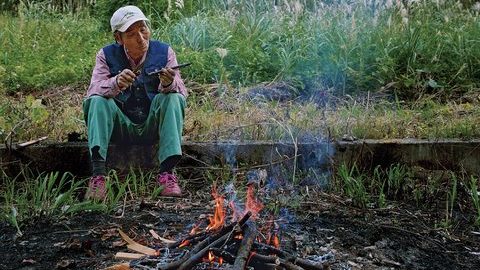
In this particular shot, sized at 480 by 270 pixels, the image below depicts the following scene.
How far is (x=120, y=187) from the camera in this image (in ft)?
13.2

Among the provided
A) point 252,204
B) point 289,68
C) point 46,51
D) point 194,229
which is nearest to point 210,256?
point 194,229

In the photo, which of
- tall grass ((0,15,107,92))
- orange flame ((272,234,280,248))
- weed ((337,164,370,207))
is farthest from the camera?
tall grass ((0,15,107,92))

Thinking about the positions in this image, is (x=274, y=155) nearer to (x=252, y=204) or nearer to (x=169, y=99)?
(x=169, y=99)

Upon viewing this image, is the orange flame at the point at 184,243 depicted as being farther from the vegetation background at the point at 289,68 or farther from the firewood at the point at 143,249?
the vegetation background at the point at 289,68

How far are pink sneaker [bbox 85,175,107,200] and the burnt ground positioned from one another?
164 mm

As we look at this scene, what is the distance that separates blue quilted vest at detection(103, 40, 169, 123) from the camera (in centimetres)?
425

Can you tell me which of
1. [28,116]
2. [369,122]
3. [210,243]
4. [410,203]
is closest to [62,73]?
[28,116]

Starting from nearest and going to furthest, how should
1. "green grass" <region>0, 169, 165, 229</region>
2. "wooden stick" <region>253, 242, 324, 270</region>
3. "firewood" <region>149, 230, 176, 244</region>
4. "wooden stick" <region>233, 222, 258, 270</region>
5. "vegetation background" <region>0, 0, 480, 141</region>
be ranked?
"wooden stick" <region>233, 222, 258, 270</region>
"wooden stick" <region>253, 242, 324, 270</region>
"firewood" <region>149, 230, 176, 244</region>
"green grass" <region>0, 169, 165, 229</region>
"vegetation background" <region>0, 0, 480, 141</region>

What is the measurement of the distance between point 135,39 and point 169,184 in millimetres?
921

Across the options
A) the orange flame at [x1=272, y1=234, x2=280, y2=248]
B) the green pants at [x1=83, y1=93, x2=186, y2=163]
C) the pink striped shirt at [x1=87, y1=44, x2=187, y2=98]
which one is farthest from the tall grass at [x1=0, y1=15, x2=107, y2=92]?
the orange flame at [x1=272, y1=234, x2=280, y2=248]

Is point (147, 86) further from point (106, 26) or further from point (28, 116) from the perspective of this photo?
point (106, 26)

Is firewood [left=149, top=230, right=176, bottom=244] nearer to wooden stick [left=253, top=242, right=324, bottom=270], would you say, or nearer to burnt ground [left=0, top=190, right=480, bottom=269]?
burnt ground [left=0, top=190, right=480, bottom=269]

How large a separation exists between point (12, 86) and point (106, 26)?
74.8 inches

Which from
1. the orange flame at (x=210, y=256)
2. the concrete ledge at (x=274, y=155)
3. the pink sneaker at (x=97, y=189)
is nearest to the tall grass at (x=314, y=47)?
the concrete ledge at (x=274, y=155)
